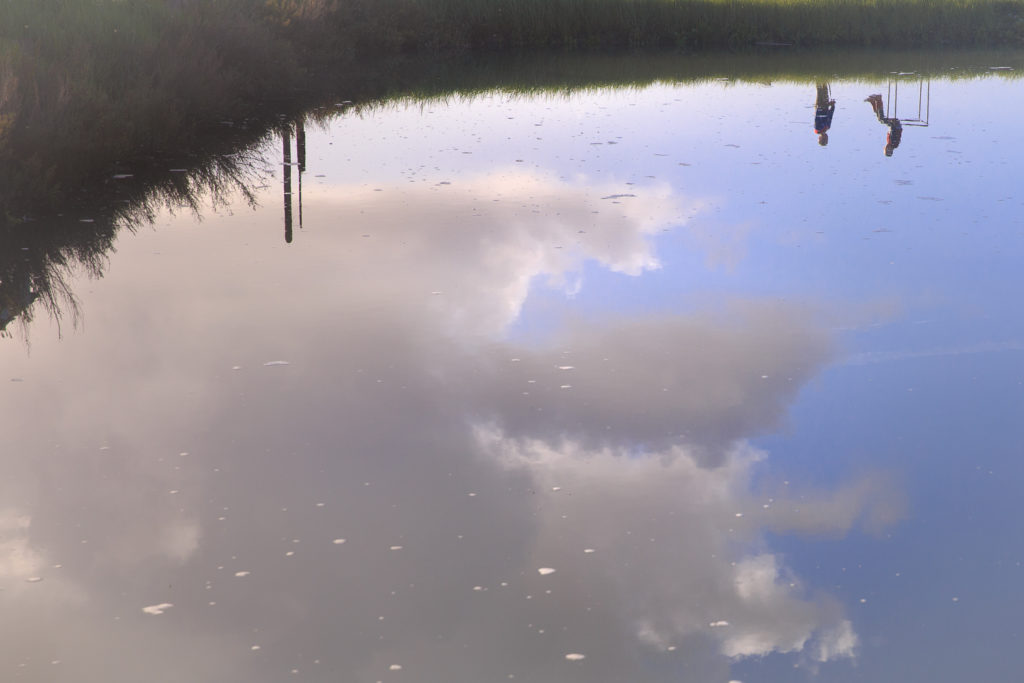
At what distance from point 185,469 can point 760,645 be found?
268 centimetres

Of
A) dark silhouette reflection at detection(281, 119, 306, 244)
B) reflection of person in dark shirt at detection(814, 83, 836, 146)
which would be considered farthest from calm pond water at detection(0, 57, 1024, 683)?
reflection of person in dark shirt at detection(814, 83, 836, 146)

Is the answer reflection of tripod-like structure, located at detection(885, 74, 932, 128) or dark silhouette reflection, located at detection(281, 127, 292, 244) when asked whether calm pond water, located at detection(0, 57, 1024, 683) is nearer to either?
dark silhouette reflection, located at detection(281, 127, 292, 244)

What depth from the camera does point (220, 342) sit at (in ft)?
22.6

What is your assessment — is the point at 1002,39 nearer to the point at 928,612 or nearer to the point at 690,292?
the point at 690,292

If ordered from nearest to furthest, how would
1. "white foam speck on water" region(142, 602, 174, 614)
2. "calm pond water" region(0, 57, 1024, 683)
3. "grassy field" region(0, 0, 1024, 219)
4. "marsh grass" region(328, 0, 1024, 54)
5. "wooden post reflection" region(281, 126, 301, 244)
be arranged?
"calm pond water" region(0, 57, 1024, 683) < "white foam speck on water" region(142, 602, 174, 614) < "wooden post reflection" region(281, 126, 301, 244) < "grassy field" region(0, 0, 1024, 219) < "marsh grass" region(328, 0, 1024, 54)

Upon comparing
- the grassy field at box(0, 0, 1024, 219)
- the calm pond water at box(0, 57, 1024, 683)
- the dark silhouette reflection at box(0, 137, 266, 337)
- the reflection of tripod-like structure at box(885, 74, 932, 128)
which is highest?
the grassy field at box(0, 0, 1024, 219)

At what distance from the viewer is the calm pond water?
3904mm

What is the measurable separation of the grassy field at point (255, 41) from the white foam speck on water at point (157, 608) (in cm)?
645

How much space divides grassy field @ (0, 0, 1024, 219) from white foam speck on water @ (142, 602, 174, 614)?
6.45 m

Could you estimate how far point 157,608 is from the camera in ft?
13.3

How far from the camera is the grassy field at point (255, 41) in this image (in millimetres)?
10727

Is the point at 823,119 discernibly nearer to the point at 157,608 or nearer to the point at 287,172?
the point at 287,172

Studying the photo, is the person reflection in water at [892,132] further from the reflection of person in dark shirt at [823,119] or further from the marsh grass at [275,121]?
the marsh grass at [275,121]

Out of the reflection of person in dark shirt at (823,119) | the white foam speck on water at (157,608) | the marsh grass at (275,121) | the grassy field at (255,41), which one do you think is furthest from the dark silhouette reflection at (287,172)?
the reflection of person in dark shirt at (823,119)
